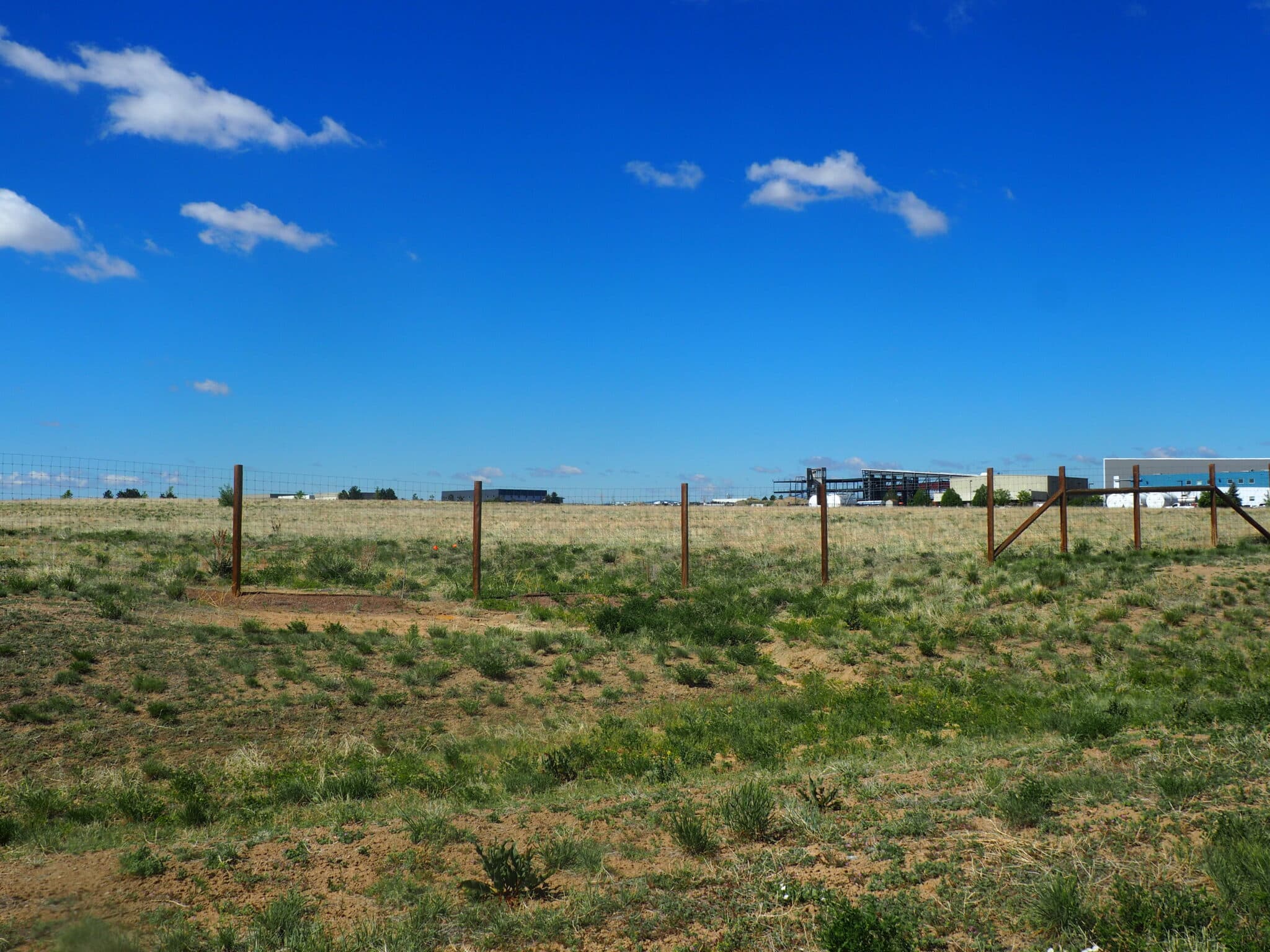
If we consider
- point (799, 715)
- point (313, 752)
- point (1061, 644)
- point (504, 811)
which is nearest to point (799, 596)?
point (1061, 644)

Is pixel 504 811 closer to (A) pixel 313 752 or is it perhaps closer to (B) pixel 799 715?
(A) pixel 313 752

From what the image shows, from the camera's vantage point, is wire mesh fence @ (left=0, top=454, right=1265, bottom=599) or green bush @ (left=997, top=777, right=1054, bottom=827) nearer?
green bush @ (left=997, top=777, right=1054, bottom=827)

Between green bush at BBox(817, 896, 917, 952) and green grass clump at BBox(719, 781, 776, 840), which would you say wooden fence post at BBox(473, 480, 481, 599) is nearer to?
green grass clump at BBox(719, 781, 776, 840)

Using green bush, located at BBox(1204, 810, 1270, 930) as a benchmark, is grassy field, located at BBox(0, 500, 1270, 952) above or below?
below

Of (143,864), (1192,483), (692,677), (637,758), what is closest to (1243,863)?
(637,758)

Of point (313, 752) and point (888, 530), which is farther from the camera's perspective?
point (888, 530)

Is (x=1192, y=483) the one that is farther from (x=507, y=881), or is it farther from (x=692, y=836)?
(x=507, y=881)

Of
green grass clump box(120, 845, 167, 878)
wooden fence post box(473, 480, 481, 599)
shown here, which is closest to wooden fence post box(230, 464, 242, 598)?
wooden fence post box(473, 480, 481, 599)

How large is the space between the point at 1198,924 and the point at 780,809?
8.50ft

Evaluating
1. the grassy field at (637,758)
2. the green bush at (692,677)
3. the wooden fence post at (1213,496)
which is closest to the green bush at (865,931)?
the grassy field at (637,758)

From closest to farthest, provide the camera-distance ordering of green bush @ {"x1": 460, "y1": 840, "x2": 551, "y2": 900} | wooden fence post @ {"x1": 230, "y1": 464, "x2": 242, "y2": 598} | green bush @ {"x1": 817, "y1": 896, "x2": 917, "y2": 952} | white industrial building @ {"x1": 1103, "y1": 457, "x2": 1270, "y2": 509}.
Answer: green bush @ {"x1": 817, "y1": 896, "x2": 917, "y2": 952}
green bush @ {"x1": 460, "y1": 840, "x2": 551, "y2": 900}
wooden fence post @ {"x1": 230, "y1": 464, "x2": 242, "y2": 598}
white industrial building @ {"x1": 1103, "y1": 457, "x2": 1270, "y2": 509}

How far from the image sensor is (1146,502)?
81438mm

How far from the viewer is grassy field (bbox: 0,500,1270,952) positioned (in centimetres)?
455

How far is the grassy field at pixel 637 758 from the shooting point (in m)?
4.55
